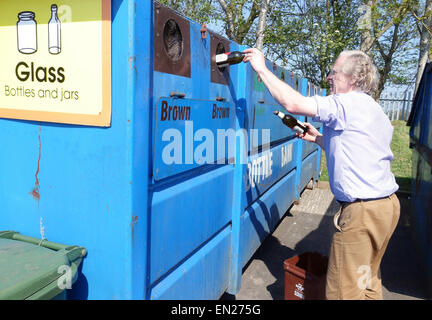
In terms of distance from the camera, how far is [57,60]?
1753mm

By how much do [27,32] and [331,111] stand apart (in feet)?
5.40

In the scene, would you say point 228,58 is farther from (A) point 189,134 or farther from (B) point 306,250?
(B) point 306,250

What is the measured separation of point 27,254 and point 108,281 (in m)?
0.39

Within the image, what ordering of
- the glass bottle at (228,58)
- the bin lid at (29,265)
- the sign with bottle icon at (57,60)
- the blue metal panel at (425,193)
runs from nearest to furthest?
the bin lid at (29,265) < the sign with bottle icon at (57,60) < the glass bottle at (228,58) < the blue metal panel at (425,193)

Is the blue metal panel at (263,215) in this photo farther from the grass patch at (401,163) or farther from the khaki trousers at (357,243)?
the grass patch at (401,163)

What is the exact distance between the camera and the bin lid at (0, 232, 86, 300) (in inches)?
54.2

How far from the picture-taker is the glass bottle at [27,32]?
1.77 metres

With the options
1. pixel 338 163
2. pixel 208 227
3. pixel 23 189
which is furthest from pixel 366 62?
pixel 23 189

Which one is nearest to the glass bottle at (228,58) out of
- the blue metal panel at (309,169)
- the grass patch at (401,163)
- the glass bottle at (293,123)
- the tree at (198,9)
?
the glass bottle at (293,123)

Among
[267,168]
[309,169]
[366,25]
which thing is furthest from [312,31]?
[267,168]

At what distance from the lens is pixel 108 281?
1810 mm

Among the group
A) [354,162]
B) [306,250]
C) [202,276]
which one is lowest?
[306,250]

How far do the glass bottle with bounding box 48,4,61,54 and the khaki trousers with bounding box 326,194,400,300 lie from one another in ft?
6.23

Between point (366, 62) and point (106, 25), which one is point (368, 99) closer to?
point (366, 62)
